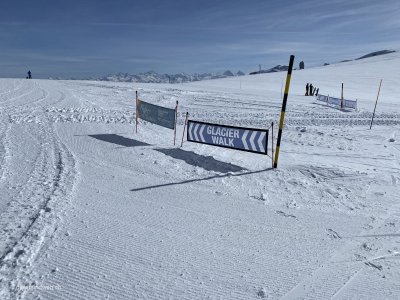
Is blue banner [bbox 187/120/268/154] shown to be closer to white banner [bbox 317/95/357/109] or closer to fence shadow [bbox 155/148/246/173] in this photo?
fence shadow [bbox 155/148/246/173]

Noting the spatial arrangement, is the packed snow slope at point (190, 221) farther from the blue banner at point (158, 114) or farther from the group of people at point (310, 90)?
the group of people at point (310, 90)

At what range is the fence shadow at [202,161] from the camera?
27.3 feet

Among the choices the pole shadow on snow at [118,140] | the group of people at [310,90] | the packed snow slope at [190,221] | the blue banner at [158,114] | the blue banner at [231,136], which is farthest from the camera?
the group of people at [310,90]

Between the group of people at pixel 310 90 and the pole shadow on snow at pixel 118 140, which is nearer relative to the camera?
the pole shadow on snow at pixel 118 140

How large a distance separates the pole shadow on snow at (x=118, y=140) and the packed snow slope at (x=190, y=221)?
0.06 metres

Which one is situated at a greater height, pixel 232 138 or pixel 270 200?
pixel 232 138

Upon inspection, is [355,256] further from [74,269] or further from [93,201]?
[93,201]

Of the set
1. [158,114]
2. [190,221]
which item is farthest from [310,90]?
[190,221]

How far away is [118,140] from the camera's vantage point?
10.8 m

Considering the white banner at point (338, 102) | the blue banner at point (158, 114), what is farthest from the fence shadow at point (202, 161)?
the white banner at point (338, 102)

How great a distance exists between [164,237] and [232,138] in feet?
14.3

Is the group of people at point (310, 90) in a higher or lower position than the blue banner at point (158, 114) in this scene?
higher

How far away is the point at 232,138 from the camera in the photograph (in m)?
8.77

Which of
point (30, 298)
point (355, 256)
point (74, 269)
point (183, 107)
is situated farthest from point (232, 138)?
point (183, 107)
